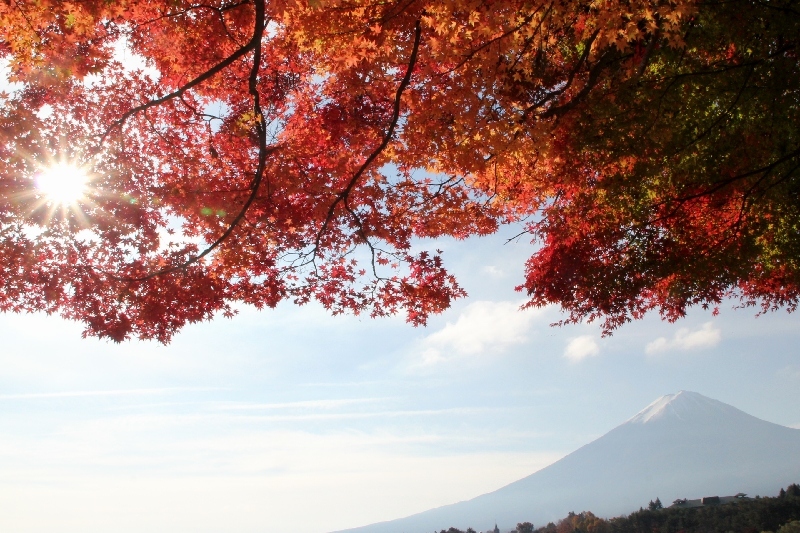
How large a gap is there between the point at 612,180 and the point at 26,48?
23.0 ft

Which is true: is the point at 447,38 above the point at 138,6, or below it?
below

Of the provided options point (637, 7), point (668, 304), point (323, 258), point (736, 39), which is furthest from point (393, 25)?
point (668, 304)

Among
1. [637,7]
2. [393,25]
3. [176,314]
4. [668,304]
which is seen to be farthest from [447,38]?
[668,304]

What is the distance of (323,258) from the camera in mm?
7840

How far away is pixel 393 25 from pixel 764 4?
4395 mm

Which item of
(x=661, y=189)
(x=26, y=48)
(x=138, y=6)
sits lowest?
(x=661, y=189)

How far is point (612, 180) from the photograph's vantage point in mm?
7652

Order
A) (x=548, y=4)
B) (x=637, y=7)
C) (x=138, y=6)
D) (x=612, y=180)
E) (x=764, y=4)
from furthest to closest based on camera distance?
(x=612, y=180) < (x=138, y=6) < (x=764, y=4) < (x=548, y=4) < (x=637, y=7)

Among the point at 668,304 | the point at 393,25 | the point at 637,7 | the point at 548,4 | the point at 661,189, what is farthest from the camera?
the point at 668,304

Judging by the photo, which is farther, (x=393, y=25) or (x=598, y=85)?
(x=598, y=85)

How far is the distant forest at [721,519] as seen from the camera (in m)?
17.8

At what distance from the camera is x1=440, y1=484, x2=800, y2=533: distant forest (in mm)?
17781

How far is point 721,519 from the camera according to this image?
18.7m

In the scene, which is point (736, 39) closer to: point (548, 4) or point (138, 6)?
point (548, 4)
